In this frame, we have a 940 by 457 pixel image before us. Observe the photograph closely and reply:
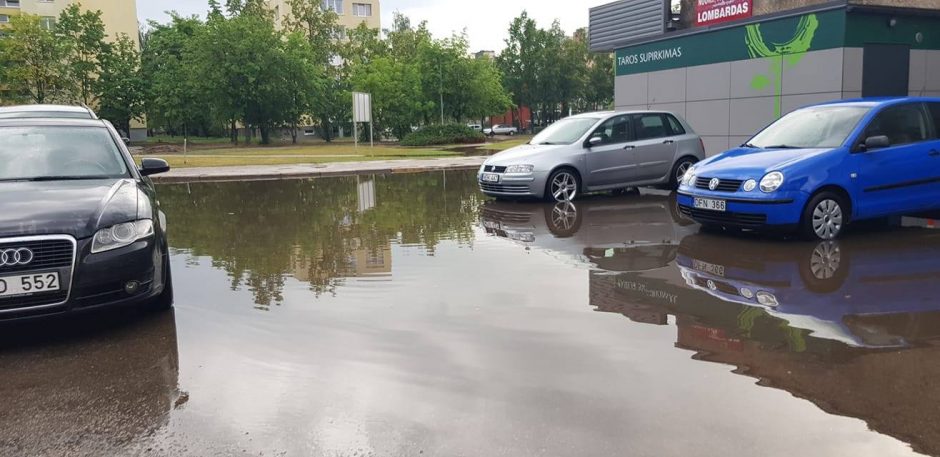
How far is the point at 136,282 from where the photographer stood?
5.27 m

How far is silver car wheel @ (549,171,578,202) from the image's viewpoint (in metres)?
12.8

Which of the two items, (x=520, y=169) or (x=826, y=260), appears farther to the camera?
(x=520, y=169)

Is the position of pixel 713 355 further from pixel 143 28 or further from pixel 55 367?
pixel 143 28

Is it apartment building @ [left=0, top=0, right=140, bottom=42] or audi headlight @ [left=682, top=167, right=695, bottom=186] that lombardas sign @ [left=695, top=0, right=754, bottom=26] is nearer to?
audi headlight @ [left=682, top=167, right=695, bottom=186]

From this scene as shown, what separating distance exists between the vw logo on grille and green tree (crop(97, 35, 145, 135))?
5180 centimetres

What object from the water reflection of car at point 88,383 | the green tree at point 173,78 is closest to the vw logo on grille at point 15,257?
the water reflection of car at point 88,383

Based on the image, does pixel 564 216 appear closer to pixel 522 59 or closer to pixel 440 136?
pixel 440 136

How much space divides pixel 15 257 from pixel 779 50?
1527cm

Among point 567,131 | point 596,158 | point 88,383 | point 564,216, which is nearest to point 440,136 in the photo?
point 567,131

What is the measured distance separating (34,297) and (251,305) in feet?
5.86

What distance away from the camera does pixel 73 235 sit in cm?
498

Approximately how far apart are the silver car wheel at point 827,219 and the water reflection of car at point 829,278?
0.12 metres

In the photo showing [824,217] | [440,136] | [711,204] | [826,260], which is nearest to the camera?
[826,260]

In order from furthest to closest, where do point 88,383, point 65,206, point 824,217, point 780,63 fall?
point 780,63 < point 824,217 < point 65,206 < point 88,383
